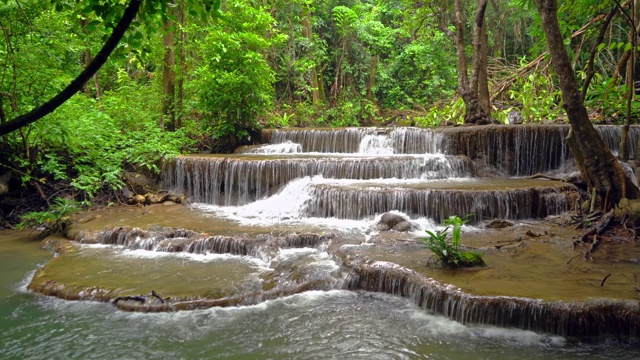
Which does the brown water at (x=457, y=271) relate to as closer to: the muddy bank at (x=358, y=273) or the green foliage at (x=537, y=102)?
the muddy bank at (x=358, y=273)

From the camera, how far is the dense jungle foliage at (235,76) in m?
Answer: 7.33

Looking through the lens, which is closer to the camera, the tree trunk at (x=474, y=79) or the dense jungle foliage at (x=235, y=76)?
the dense jungle foliage at (x=235, y=76)

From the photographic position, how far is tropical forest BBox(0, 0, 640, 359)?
4.09 metres

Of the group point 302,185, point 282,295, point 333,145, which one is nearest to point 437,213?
point 302,185

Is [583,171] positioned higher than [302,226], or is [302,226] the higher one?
[583,171]

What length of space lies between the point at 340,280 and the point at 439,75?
1664cm

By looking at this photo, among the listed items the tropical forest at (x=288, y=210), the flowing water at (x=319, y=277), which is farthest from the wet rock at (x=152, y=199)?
the flowing water at (x=319, y=277)

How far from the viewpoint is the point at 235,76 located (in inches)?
480

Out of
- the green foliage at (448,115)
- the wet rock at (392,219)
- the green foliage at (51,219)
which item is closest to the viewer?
the wet rock at (392,219)

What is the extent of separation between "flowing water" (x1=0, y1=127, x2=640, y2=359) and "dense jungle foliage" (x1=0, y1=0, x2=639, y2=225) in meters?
1.94

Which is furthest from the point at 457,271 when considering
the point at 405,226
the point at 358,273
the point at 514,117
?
the point at 514,117

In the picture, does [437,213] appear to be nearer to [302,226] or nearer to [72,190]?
[302,226]

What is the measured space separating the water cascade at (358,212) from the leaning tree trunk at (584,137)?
112 cm

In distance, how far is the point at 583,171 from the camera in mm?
6695
